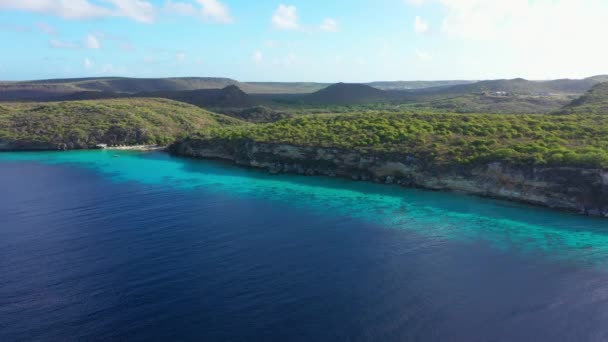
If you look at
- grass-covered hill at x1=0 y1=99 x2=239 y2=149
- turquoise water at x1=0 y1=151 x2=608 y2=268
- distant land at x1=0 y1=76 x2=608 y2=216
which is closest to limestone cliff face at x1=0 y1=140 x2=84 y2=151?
grass-covered hill at x1=0 y1=99 x2=239 y2=149

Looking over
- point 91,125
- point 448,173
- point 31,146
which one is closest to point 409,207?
point 448,173

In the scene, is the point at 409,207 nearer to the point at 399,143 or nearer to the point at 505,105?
the point at 399,143

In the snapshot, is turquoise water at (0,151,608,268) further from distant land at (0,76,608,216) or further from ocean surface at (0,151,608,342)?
distant land at (0,76,608,216)

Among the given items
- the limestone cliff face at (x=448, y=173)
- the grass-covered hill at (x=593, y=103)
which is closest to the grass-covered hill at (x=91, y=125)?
the limestone cliff face at (x=448, y=173)

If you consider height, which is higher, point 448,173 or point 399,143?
point 399,143

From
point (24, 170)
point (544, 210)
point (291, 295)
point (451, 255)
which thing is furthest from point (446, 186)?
point (24, 170)

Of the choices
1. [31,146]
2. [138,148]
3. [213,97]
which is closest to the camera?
[31,146]
